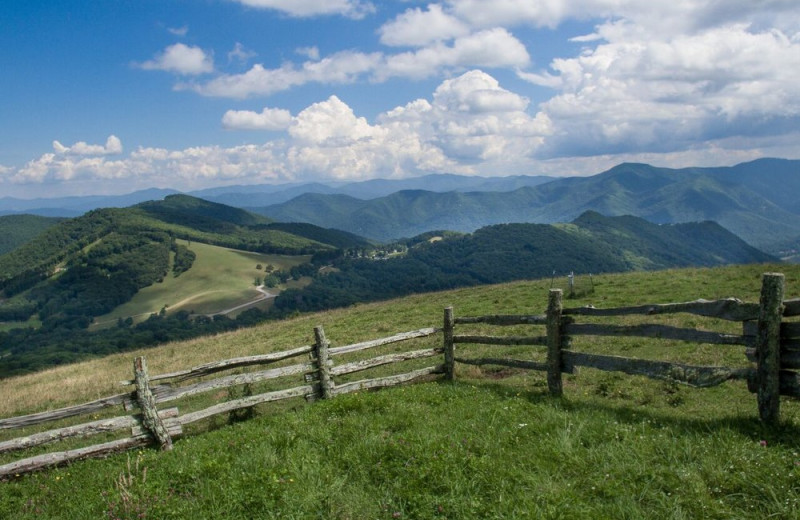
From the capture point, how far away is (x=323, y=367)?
11.1 metres

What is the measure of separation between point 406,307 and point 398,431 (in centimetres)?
2129

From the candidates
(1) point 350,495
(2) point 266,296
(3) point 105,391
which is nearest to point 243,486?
(1) point 350,495

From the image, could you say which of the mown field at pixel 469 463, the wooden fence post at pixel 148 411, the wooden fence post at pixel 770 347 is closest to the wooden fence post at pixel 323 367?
the mown field at pixel 469 463

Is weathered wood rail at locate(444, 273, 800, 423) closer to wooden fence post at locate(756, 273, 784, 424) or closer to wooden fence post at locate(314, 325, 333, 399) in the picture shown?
wooden fence post at locate(756, 273, 784, 424)

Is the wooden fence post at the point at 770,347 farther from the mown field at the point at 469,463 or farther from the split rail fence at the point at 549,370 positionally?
the mown field at the point at 469,463

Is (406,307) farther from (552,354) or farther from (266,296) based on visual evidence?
(266,296)

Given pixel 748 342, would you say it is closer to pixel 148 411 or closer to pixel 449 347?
pixel 449 347

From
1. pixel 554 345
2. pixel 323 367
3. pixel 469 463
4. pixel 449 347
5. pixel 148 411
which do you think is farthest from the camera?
pixel 449 347

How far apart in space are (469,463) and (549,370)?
4.23 m

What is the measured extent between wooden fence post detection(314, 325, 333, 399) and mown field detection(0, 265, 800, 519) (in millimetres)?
916

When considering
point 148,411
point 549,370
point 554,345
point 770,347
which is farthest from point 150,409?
point 770,347

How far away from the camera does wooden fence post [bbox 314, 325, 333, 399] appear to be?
11047 millimetres

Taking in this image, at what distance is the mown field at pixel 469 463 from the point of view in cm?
539

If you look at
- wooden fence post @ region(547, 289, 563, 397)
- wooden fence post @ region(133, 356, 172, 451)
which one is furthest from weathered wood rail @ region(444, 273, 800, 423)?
wooden fence post @ region(133, 356, 172, 451)
